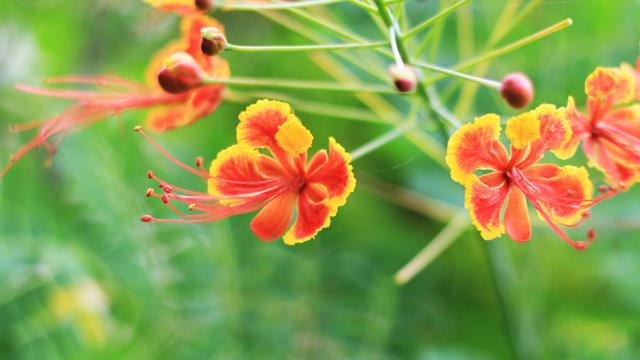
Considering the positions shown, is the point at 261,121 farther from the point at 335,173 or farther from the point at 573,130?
the point at 573,130

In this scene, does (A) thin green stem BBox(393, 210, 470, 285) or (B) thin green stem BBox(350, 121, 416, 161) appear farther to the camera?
(A) thin green stem BBox(393, 210, 470, 285)

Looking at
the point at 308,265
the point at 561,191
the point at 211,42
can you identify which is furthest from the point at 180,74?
the point at 308,265

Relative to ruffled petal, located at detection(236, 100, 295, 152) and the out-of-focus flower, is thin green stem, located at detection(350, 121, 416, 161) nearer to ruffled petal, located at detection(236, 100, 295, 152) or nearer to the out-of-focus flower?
ruffled petal, located at detection(236, 100, 295, 152)

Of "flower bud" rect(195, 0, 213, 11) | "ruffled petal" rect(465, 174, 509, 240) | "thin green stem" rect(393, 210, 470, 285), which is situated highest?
"flower bud" rect(195, 0, 213, 11)

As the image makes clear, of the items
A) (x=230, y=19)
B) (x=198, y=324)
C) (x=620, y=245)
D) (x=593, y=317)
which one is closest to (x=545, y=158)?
(x=620, y=245)

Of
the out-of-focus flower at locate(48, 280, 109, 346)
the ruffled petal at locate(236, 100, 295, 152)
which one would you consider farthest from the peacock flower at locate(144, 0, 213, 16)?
the out-of-focus flower at locate(48, 280, 109, 346)

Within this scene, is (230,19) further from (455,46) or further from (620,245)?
(620,245)
